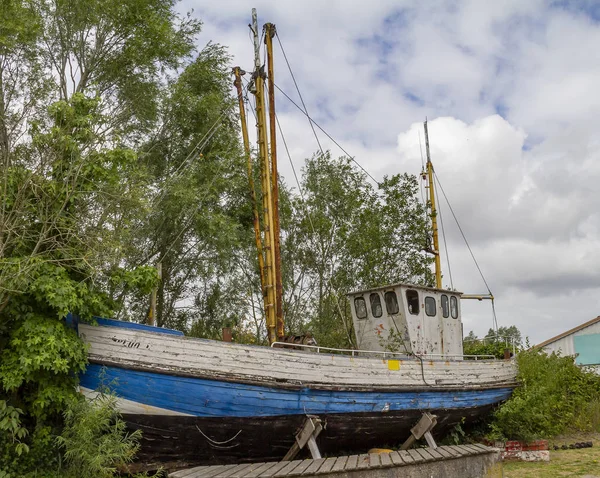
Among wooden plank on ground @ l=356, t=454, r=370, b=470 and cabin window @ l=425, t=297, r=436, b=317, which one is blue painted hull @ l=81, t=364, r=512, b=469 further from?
cabin window @ l=425, t=297, r=436, b=317

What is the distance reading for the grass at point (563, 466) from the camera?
422 inches

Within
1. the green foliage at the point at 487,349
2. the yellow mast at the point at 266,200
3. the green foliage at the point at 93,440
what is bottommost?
the green foliage at the point at 93,440

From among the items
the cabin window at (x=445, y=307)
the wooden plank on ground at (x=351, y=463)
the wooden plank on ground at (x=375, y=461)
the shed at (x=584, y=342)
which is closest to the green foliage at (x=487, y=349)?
the shed at (x=584, y=342)

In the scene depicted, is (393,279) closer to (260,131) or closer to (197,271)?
(197,271)

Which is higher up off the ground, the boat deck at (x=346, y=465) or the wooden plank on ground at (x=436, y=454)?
the wooden plank on ground at (x=436, y=454)

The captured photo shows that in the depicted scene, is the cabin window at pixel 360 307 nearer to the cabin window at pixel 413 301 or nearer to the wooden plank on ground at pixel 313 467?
the cabin window at pixel 413 301

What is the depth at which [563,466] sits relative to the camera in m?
11.6

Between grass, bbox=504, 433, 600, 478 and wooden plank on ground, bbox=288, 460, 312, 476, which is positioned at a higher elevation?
wooden plank on ground, bbox=288, 460, 312, 476

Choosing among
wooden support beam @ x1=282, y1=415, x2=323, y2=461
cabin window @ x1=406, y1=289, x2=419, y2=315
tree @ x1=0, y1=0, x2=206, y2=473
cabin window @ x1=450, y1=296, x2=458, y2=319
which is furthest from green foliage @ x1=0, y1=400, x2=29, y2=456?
cabin window @ x1=450, y1=296, x2=458, y2=319

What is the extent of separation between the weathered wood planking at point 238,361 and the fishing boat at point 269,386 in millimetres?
17

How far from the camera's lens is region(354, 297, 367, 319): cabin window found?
14.6 m

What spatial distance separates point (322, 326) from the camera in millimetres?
25188

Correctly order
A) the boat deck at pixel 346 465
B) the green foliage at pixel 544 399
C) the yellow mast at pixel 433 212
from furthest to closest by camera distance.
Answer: the yellow mast at pixel 433 212
the green foliage at pixel 544 399
the boat deck at pixel 346 465

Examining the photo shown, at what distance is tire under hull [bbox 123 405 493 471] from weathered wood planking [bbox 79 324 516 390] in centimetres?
71
